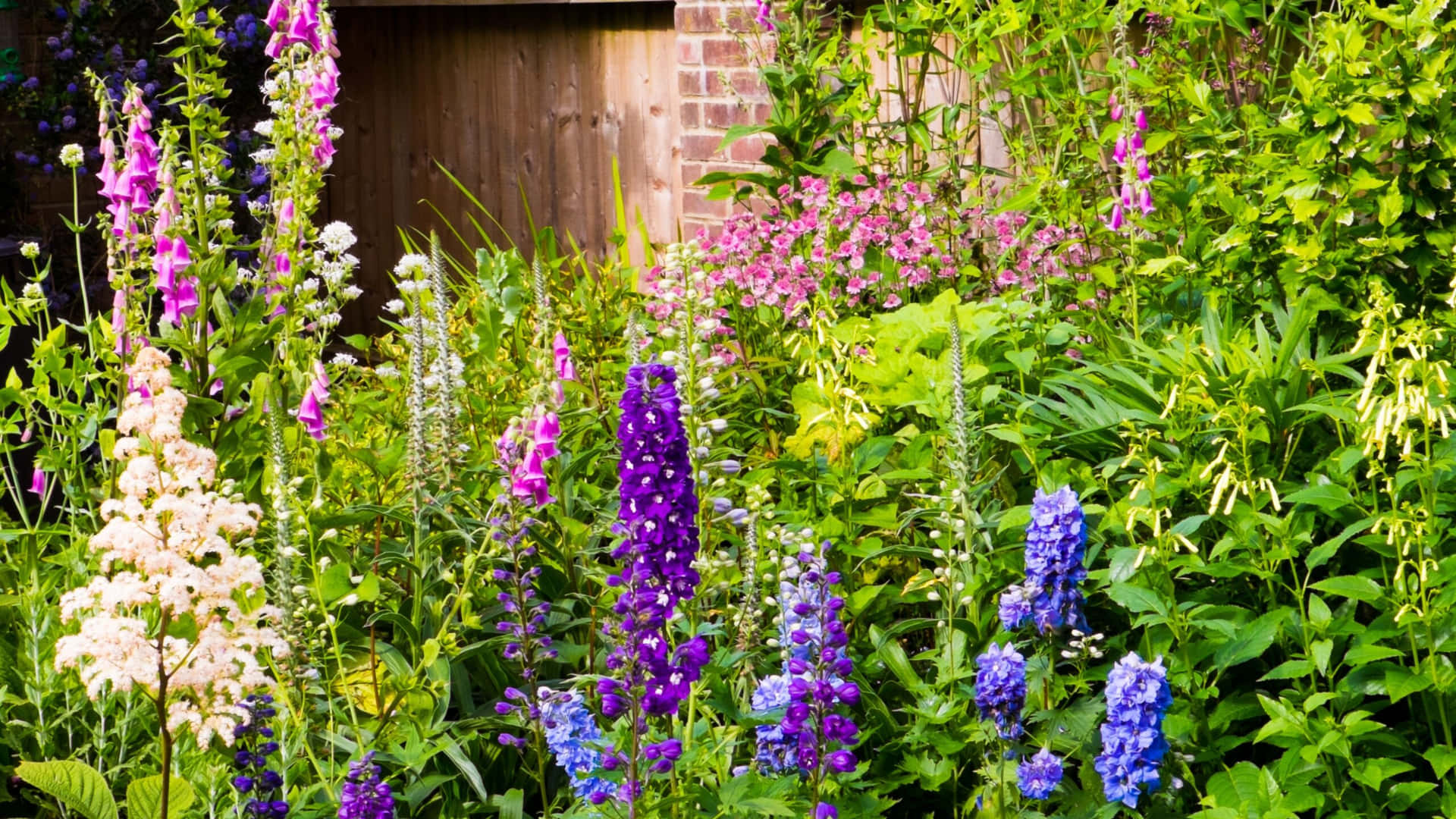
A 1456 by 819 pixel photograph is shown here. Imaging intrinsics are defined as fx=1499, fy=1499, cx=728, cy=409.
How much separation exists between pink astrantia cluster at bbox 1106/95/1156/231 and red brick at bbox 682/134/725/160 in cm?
186

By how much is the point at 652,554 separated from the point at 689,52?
3.68 metres

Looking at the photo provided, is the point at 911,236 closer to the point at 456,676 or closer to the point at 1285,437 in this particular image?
the point at 1285,437

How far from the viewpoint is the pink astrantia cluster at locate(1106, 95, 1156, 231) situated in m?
3.46

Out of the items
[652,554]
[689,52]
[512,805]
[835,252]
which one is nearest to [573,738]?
[512,805]

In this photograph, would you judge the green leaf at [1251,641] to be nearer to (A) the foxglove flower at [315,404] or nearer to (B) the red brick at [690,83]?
(A) the foxglove flower at [315,404]

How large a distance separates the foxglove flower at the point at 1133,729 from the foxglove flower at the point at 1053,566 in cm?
20

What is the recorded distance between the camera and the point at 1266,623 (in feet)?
7.68

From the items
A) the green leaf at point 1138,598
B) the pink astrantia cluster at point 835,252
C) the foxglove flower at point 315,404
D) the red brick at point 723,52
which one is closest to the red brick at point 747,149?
the red brick at point 723,52

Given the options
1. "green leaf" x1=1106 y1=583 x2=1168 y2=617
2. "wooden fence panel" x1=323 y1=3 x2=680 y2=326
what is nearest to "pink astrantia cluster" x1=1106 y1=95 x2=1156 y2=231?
"green leaf" x1=1106 y1=583 x2=1168 y2=617

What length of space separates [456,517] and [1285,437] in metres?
1.58

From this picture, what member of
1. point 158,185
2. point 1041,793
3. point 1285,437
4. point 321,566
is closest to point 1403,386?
point 1285,437

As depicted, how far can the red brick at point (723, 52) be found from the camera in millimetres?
5086

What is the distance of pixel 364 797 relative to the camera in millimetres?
1862

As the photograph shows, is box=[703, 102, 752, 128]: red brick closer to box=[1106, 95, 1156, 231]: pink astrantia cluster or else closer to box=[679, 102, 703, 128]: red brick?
box=[679, 102, 703, 128]: red brick
